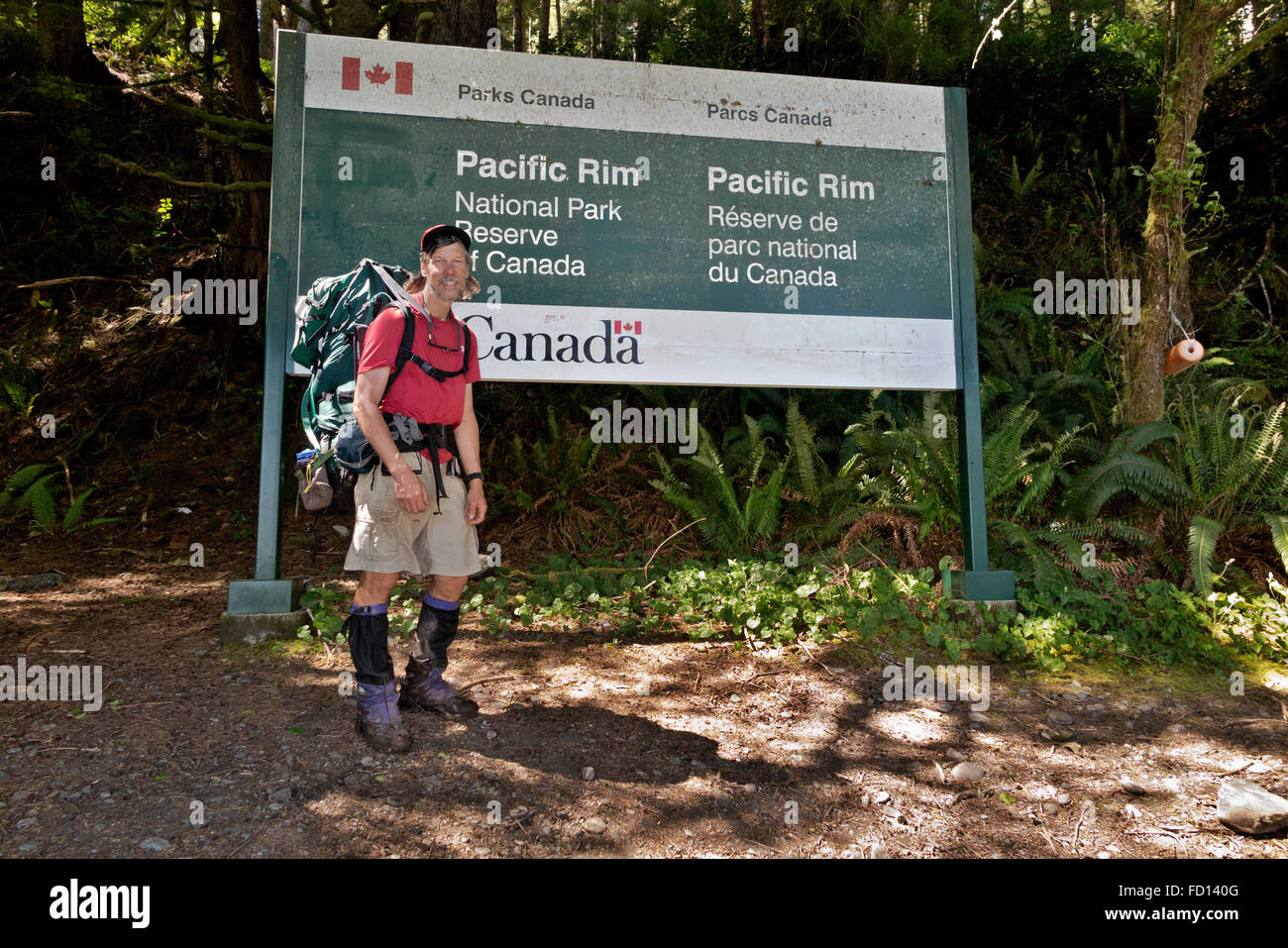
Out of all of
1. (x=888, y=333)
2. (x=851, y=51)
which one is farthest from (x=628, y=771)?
(x=851, y=51)

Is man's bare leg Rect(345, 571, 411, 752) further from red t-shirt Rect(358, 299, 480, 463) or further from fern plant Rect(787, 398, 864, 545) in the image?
fern plant Rect(787, 398, 864, 545)

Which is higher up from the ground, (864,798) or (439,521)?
(439,521)

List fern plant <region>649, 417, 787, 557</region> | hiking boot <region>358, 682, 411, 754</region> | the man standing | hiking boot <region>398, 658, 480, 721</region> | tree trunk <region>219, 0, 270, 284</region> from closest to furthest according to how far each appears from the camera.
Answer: the man standing, hiking boot <region>358, 682, 411, 754</region>, hiking boot <region>398, 658, 480, 721</region>, fern plant <region>649, 417, 787, 557</region>, tree trunk <region>219, 0, 270, 284</region>

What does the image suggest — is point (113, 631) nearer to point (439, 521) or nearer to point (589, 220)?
point (439, 521)

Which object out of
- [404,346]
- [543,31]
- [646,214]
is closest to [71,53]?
[543,31]

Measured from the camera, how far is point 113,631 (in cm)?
496

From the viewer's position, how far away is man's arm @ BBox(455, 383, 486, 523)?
3.71 meters

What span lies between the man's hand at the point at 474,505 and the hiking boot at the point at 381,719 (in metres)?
0.81

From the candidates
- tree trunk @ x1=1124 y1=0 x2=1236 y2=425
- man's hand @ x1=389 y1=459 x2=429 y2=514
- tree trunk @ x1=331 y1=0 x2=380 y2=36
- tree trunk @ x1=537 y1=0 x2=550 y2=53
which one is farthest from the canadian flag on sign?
tree trunk @ x1=537 y1=0 x2=550 y2=53

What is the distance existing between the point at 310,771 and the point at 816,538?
4004 mm

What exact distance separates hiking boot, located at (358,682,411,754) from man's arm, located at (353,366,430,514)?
852 millimetres

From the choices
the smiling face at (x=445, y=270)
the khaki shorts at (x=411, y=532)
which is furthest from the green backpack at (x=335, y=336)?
the khaki shorts at (x=411, y=532)

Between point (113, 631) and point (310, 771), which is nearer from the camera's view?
point (310, 771)

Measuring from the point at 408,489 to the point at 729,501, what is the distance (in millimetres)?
3498
